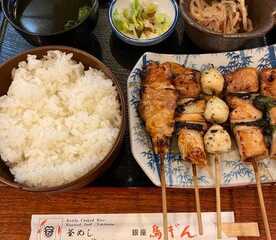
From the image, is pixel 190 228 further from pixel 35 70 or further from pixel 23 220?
pixel 35 70

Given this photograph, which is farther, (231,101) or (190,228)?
(231,101)

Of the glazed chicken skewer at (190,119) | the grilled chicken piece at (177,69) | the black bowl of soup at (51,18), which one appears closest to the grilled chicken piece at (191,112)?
the glazed chicken skewer at (190,119)

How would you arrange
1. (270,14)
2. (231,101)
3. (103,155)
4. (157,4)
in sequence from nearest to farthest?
(103,155) → (231,101) → (270,14) → (157,4)

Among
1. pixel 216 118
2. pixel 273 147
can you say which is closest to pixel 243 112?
pixel 216 118

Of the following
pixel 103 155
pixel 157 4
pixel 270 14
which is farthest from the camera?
pixel 157 4

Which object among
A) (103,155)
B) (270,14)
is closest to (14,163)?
(103,155)
